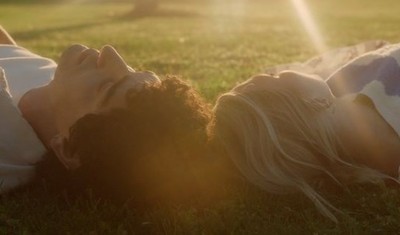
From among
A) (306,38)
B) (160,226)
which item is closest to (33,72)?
(160,226)

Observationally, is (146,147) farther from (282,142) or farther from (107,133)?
(282,142)

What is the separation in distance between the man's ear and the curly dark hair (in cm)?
7

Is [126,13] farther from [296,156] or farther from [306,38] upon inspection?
[296,156]

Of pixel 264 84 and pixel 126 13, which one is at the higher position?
pixel 264 84

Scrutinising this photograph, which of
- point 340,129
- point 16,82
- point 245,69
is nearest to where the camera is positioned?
point 340,129

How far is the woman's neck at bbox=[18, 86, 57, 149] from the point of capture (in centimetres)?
519

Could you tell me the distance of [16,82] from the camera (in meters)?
5.96

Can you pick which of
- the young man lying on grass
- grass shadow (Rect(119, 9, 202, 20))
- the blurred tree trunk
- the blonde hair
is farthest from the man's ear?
the blurred tree trunk

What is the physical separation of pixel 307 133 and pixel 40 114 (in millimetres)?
1849

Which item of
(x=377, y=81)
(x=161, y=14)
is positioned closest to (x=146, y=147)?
(x=377, y=81)

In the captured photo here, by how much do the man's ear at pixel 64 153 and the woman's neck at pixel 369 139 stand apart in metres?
1.82

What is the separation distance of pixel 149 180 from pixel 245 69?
7649 millimetres

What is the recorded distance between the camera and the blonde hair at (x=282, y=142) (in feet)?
15.8

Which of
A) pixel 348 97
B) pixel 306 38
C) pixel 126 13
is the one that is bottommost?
pixel 126 13
